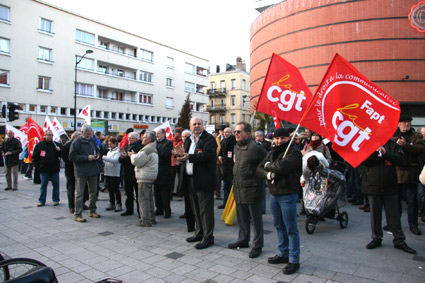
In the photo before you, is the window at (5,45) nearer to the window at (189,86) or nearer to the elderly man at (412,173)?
the window at (189,86)

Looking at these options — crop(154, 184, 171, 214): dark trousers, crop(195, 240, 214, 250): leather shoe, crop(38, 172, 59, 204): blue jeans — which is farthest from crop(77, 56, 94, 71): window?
crop(195, 240, 214, 250): leather shoe

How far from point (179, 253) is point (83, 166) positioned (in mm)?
3645

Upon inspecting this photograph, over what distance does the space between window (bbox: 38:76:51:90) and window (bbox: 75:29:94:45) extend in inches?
261

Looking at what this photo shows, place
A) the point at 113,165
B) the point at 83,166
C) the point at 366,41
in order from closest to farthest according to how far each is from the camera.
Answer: the point at 83,166, the point at 113,165, the point at 366,41

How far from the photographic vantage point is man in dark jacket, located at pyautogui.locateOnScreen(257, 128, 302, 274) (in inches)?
170

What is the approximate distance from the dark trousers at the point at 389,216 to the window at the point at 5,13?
38214 millimetres

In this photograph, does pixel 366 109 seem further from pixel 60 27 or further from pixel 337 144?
pixel 60 27

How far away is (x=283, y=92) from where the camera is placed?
20.8 feet

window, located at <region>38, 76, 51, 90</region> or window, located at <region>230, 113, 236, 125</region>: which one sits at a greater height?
window, located at <region>38, 76, 51, 90</region>

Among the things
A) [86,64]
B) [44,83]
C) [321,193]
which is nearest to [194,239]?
[321,193]

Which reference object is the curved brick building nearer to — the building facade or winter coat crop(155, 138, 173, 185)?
winter coat crop(155, 138, 173, 185)

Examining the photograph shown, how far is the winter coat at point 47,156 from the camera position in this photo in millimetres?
8938

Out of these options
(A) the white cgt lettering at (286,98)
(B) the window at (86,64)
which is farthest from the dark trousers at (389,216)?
(B) the window at (86,64)

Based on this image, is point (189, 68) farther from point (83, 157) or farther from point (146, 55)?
point (83, 157)
